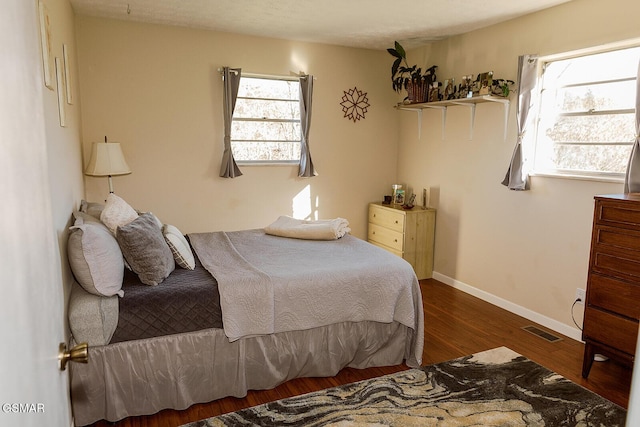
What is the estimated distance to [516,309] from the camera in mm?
3869

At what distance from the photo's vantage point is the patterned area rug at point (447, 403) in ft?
7.60

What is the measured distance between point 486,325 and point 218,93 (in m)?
3.30

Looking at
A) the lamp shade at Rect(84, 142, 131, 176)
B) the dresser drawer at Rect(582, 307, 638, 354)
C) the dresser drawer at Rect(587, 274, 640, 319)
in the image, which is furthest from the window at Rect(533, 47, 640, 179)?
the lamp shade at Rect(84, 142, 131, 176)

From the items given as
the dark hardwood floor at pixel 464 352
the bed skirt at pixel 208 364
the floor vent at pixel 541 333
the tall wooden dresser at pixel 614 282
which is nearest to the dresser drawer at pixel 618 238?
the tall wooden dresser at pixel 614 282

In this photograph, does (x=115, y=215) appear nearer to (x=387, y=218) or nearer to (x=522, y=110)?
(x=387, y=218)

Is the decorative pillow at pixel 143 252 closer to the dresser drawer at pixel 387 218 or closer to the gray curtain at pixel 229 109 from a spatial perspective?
the gray curtain at pixel 229 109

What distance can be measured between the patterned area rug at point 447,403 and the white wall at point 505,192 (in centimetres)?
98

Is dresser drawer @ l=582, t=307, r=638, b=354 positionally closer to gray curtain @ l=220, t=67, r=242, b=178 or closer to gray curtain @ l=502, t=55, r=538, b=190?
gray curtain @ l=502, t=55, r=538, b=190

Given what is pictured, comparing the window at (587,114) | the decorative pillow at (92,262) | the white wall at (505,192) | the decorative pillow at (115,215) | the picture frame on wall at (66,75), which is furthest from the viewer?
the white wall at (505,192)

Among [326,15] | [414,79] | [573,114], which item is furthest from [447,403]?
[414,79]

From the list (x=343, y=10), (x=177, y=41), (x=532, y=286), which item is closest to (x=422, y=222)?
(x=532, y=286)

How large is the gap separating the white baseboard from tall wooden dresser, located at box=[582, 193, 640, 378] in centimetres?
68

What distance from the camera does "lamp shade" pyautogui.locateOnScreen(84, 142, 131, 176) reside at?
142 inches

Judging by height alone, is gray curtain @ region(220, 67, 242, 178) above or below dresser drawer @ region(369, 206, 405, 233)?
above
